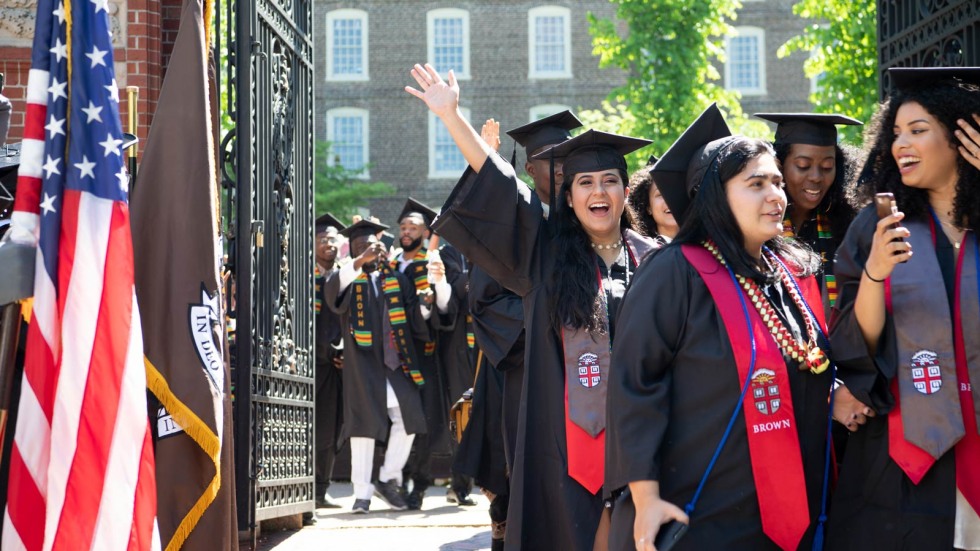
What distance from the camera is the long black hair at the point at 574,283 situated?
18.3 ft

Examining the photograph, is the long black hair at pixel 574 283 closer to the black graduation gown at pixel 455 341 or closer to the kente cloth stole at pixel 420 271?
the kente cloth stole at pixel 420 271

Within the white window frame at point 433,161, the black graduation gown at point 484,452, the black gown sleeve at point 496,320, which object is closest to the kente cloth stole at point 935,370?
the black gown sleeve at point 496,320

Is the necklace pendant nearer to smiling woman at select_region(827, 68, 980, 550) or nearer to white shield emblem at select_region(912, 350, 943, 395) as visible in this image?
smiling woman at select_region(827, 68, 980, 550)

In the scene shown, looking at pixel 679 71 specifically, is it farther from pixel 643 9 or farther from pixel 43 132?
pixel 43 132

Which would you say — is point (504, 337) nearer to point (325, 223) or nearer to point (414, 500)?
point (414, 500)

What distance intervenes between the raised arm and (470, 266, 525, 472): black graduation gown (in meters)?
1.50

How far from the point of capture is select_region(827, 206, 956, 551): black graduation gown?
4137mm

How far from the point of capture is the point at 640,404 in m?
4.05

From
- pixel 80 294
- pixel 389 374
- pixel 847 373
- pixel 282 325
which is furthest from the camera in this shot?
pixel 389 374

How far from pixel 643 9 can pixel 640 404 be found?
78.0 feet

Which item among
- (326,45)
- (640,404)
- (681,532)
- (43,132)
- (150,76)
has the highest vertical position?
(326,45)

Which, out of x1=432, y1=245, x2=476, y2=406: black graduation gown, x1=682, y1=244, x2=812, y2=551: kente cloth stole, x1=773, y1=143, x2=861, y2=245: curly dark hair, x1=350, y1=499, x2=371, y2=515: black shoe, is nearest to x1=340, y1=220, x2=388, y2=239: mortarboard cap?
x1=432, y1=245, x2=476, y2=406: black graduation gown

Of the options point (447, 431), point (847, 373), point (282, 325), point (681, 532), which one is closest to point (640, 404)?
point (681, 532)

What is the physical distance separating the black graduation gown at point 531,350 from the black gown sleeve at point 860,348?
1486mm
